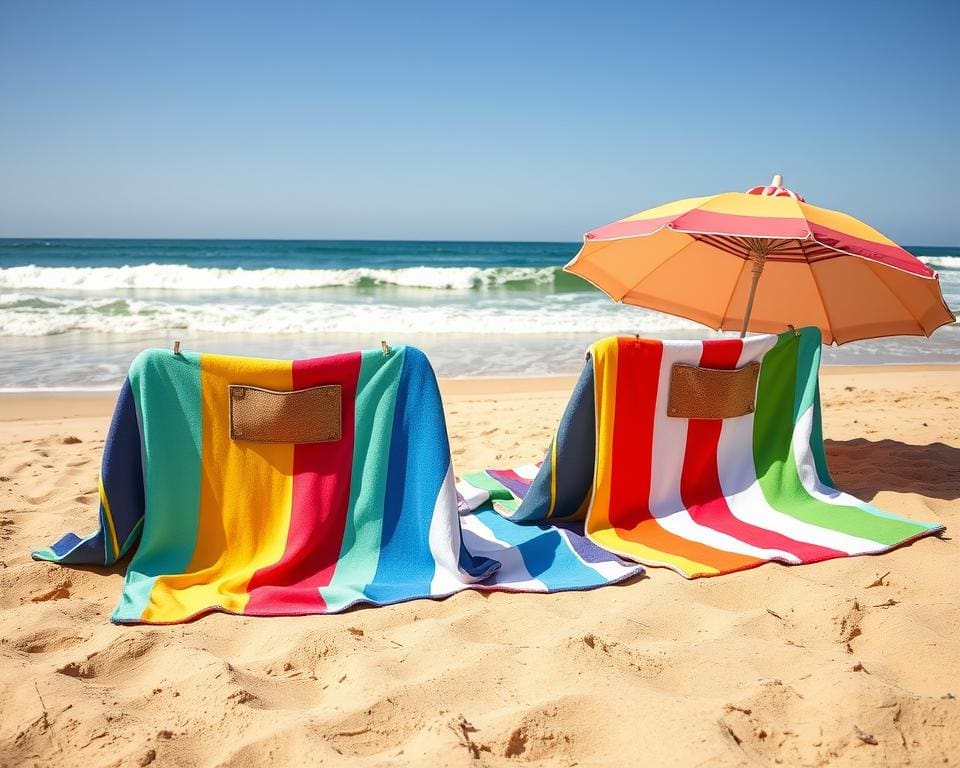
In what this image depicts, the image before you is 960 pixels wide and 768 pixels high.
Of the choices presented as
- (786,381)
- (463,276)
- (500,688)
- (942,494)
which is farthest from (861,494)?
(463,276)

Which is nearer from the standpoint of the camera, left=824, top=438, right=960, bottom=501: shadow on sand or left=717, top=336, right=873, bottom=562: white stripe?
left=717, top=336, right=873, bottom=562: white stripe

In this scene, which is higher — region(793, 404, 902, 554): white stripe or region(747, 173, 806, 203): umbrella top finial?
region(747, 173, 806, 203): umbrella top finial

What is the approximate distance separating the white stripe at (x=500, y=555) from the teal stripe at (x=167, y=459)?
1.16 m

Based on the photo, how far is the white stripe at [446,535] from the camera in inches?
114

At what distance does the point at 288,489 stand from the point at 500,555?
36.1 inches

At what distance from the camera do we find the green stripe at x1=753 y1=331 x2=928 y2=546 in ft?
12.0

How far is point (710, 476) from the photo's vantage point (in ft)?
12.0

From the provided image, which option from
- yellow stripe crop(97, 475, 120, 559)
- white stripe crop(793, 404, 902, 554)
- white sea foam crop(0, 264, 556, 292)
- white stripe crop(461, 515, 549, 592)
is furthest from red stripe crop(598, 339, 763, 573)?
white sea foam crop(0, 264, 556, 292)

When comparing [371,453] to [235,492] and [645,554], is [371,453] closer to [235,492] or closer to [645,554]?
[235,492]

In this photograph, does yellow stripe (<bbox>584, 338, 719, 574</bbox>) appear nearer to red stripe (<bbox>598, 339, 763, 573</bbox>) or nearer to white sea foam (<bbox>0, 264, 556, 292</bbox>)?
red stripe (<bbox>598, 339, 763, 573</bbox>)

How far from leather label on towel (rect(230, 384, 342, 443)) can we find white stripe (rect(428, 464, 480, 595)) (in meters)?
0.49

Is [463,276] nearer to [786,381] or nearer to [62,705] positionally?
[786,381]

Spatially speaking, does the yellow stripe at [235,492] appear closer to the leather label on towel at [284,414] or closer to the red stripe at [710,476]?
the leather label on towel at [284,414]

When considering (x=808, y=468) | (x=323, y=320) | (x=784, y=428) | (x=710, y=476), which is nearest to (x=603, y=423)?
(x=710, y=476)
